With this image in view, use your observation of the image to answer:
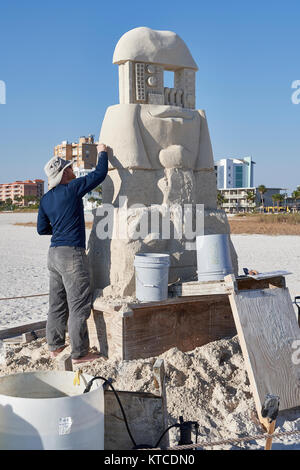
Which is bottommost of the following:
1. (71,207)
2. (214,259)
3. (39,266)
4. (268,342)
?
(39,266)

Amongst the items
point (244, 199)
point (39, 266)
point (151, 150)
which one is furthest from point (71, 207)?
point (244, 199)

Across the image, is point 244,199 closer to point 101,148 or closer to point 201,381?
point 101,148

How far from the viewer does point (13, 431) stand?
213cm

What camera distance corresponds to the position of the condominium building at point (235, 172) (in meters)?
85.6

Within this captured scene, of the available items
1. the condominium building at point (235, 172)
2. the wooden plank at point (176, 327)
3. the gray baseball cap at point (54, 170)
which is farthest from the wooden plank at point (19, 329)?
the condominium building at point (235, 172)

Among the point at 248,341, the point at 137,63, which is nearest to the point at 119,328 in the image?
the point at 248,341

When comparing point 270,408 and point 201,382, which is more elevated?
point 270,408

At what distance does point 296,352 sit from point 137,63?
118 inches

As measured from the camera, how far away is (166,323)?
4.25m

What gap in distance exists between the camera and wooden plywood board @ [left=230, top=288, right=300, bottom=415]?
11.7ft

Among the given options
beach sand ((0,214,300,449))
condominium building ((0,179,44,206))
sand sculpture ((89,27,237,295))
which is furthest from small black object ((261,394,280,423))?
condominium building ((0,179,44,206))

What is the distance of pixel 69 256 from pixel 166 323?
101 cm

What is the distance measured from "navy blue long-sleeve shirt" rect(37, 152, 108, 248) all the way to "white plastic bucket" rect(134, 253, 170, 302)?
1.81ft

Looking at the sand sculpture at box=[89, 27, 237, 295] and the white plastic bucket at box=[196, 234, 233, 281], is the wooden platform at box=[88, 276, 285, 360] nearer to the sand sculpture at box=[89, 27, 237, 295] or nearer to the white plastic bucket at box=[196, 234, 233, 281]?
the white plastic bucket at box=[196, 234, 233, 281]
